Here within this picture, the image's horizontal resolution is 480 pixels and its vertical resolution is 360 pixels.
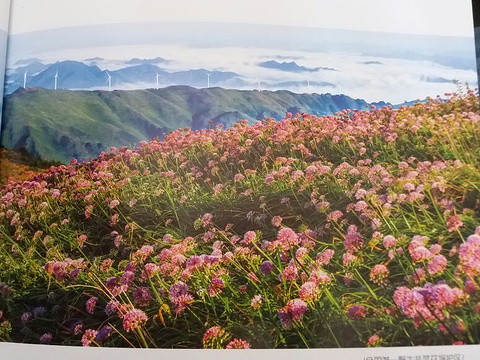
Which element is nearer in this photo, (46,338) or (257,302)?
(257,302)

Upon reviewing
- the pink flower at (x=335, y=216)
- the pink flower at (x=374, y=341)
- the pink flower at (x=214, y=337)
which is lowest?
the pink flower at (x=214, y=337)

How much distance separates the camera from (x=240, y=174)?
2211 millimetres

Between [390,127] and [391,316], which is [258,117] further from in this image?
[391,316]

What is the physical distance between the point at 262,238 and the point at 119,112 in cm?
87

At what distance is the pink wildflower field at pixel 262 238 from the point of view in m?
→ 1.98

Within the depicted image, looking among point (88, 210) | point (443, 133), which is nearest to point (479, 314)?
point (443, 133)

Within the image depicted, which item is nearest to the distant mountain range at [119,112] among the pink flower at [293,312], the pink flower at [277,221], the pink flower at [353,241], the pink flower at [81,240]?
the pink flower at [81,240]

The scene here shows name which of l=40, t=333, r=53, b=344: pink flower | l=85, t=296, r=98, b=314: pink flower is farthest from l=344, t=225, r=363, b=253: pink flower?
l=40, t=333, r=53, b=344: pink flower

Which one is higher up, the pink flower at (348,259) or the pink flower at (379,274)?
the pink flower at (348,259)

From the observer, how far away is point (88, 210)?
2.27m

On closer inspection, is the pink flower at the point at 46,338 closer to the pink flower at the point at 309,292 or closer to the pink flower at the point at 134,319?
the pink flower at the point at 134,319

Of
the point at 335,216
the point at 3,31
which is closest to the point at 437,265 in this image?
the point at 335,216

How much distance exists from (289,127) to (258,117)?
0.15 meters

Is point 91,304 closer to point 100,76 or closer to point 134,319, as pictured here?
point 134,319
